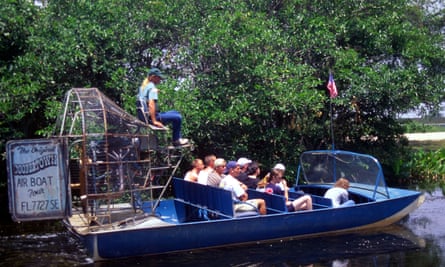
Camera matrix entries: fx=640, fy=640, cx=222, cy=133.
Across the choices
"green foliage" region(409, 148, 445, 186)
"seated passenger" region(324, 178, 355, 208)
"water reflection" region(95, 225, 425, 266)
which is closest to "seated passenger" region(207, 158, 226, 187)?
"water reflection" region(95, 225, 425, 266)

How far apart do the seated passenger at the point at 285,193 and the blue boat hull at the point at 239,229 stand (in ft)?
0.81

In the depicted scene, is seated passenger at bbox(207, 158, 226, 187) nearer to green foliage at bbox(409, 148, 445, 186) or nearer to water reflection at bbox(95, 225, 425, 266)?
water reflection at bbox(95, 225, 425, 266)

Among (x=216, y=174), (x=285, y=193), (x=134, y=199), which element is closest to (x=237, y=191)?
(x=216, y=174)

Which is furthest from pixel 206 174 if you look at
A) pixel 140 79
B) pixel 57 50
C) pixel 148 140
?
pixel 57 50

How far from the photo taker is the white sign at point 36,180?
9055mm

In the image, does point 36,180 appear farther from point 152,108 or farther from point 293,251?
point 293,251

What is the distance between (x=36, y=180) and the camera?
912 cm

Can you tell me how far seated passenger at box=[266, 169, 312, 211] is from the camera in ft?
36.9

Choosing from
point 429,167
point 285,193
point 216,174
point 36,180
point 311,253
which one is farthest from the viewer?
point 429,167

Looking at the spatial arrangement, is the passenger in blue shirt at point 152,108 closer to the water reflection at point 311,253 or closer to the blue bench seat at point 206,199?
the blue bench seat at point 206,199

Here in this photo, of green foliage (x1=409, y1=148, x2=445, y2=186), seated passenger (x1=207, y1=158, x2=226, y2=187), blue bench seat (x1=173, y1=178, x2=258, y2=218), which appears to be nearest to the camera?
blue bench seat (x1=173, y1=178, x2=258, y2=218)

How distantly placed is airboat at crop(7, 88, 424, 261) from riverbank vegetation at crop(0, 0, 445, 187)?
2.31m

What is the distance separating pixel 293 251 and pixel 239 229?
3.14 feet

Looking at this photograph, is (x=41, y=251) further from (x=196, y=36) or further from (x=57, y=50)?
(x=196, y=36)
